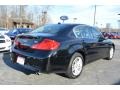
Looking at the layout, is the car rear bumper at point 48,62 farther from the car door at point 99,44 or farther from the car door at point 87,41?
the car door at point 99,44

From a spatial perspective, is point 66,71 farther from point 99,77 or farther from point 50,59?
point 99,77

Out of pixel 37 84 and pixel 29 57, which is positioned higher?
pixel 29 57

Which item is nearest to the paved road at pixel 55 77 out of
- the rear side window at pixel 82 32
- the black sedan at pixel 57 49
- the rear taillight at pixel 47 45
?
the black sedan at pixel 57 49

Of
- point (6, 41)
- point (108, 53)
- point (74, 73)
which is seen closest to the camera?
point (74, 73)

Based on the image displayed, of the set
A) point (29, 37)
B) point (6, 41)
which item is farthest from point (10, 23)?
point (29, 37)

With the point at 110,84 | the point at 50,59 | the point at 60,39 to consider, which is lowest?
the point at 110,84

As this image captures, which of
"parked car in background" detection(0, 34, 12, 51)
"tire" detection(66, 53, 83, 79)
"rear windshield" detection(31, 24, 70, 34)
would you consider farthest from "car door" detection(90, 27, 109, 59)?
"parked car in background" detection(0, 34, 12, 51)

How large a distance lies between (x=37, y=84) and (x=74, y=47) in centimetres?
126

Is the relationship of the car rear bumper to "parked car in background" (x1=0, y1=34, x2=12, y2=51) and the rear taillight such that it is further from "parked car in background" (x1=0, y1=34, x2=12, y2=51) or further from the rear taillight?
"parked car in background" (x1=0, y1=34, x2=12, y2=51)

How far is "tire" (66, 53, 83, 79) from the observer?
483 centimetres

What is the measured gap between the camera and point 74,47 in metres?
4.91

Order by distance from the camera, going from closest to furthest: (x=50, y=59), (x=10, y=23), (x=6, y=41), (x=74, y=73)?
(x=50, y=59) < (x=74, y=73) < (x=6, y=41) < (x=10, y=23)

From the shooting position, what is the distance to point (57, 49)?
4488 millimetres

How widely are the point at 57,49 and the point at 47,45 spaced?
25 centimetres
